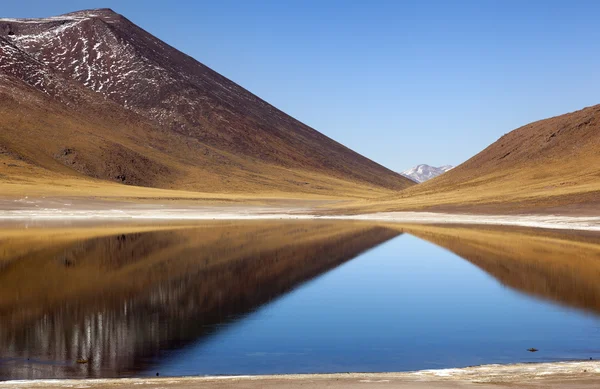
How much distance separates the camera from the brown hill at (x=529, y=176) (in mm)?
62906

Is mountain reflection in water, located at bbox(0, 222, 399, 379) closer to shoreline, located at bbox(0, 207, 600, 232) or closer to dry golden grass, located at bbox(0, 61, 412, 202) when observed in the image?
shoreline, located at bbox(0, 207, 600, 232)

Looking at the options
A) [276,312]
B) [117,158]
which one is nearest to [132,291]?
[276,312]

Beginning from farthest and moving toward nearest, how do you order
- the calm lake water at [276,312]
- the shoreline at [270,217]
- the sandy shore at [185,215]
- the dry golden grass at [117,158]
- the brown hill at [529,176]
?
the dry golden grass at [117,158], the brown hill at [529,176], the sandy shore at [185,215], the shoreline at [270,217], the calm lake water at [276,312]

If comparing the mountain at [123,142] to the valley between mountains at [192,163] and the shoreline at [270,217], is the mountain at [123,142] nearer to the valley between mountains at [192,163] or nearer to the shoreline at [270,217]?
the valley between mountains at [192,163]

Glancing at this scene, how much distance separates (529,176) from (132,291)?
2711 inches

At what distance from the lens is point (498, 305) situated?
19.0 meters

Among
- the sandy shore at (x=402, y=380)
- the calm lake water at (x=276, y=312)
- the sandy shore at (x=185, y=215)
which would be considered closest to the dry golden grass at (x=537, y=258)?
the calm lake water at (x=276, y=312)

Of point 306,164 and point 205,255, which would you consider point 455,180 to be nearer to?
point 205,255

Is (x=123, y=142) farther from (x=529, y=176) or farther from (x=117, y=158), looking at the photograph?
(x=529, y=176)

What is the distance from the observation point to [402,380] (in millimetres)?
10258

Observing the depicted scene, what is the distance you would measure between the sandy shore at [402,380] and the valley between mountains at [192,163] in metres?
46.9

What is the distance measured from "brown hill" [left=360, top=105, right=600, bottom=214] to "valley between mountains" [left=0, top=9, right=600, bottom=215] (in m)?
0.20

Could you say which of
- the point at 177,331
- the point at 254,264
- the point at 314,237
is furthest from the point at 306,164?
the point at 177,331

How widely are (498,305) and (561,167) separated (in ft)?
219
